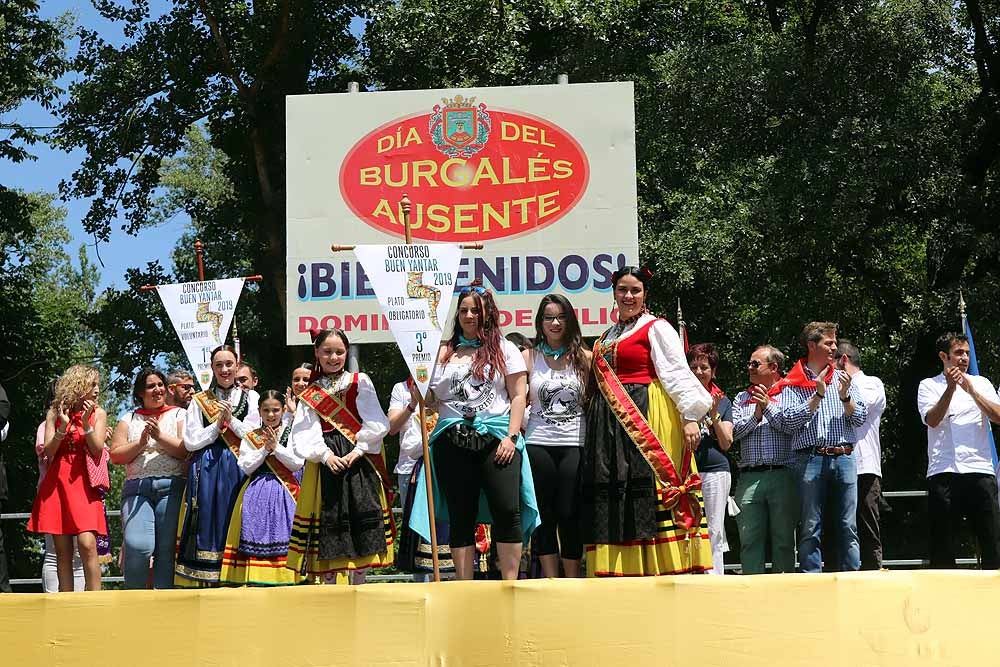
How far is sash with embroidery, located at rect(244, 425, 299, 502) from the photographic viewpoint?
24.0 ft

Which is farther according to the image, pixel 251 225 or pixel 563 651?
pixel 251 225

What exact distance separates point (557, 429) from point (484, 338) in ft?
1.73

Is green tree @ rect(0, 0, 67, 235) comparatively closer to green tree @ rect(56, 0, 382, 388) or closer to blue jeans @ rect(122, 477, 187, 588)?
green tree @ rect(56, 0, 382, 388)

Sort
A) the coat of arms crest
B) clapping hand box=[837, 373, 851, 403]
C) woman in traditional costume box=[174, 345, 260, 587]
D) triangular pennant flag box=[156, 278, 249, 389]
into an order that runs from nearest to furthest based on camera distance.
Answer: clapping hand box=[837, 373, 851, 403] → woman in traditional costume box=[174, 345, 260, 587] → triangular pennant flag box=[156, 278, 249, 389] → the coat of arms crest

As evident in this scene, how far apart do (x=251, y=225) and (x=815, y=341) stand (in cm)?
1313

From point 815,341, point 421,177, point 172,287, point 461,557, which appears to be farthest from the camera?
point 421,177

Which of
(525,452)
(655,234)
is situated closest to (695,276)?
(655,234)

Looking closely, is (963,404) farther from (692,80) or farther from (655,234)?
(692,80)

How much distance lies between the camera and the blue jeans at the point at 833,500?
7.11 m

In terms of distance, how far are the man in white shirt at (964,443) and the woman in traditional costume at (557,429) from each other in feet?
7.75

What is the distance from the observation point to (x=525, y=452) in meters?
6.14

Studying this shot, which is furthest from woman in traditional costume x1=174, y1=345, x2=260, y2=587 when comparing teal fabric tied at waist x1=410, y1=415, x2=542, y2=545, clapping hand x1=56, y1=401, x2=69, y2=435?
teal fabric tied at waist x1=410, y1=415, x2=542, y2=545

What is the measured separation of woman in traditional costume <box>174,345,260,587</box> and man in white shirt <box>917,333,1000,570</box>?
374 centimetres

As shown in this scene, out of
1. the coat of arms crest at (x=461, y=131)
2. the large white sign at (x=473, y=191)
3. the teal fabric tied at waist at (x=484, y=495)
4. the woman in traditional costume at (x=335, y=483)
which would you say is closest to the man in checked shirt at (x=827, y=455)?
the teal fabric tied at waist at (x=484, y=495)
